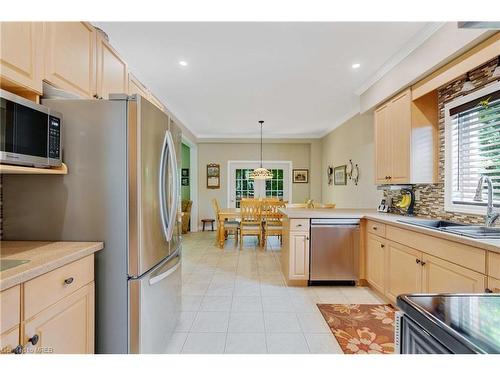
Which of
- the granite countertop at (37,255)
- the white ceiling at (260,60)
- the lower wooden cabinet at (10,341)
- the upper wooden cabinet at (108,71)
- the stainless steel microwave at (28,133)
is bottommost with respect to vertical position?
the lower wooden cabinet at (10,341)

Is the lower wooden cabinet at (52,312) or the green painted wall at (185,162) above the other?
the green painted wall at (185,162)

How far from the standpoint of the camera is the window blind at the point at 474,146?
2.13m

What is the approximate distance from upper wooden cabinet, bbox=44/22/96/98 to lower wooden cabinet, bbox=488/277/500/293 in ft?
8.94

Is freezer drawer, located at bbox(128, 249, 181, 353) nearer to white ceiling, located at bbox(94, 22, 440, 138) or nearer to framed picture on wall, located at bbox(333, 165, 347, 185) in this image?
white ceiling, located at bbox(94, 22, 440, 138)

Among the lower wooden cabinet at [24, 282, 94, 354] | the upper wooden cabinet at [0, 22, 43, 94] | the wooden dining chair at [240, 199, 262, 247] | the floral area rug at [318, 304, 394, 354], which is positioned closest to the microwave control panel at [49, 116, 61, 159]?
the upper wooden cabinet at [0, 22, 43, 94]

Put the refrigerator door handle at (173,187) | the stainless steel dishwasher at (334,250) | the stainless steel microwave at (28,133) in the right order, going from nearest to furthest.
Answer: the stainless steel microwave at (28,133) → the refrigerator door handle at (173,187) → the stainless steel dishwasher at (334,250)

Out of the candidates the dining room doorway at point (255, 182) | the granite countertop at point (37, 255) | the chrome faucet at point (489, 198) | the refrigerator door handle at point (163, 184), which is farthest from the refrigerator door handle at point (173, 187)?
the dining room doorway at point (255, 182)

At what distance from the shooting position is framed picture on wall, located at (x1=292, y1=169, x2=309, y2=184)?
7.64 m

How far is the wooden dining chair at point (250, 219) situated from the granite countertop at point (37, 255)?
3619 mm

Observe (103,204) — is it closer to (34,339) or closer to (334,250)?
(34,339)

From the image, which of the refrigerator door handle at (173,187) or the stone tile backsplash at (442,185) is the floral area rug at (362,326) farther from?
the refrigerator door handle at (173,187)

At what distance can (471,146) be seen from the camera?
2.38 m
